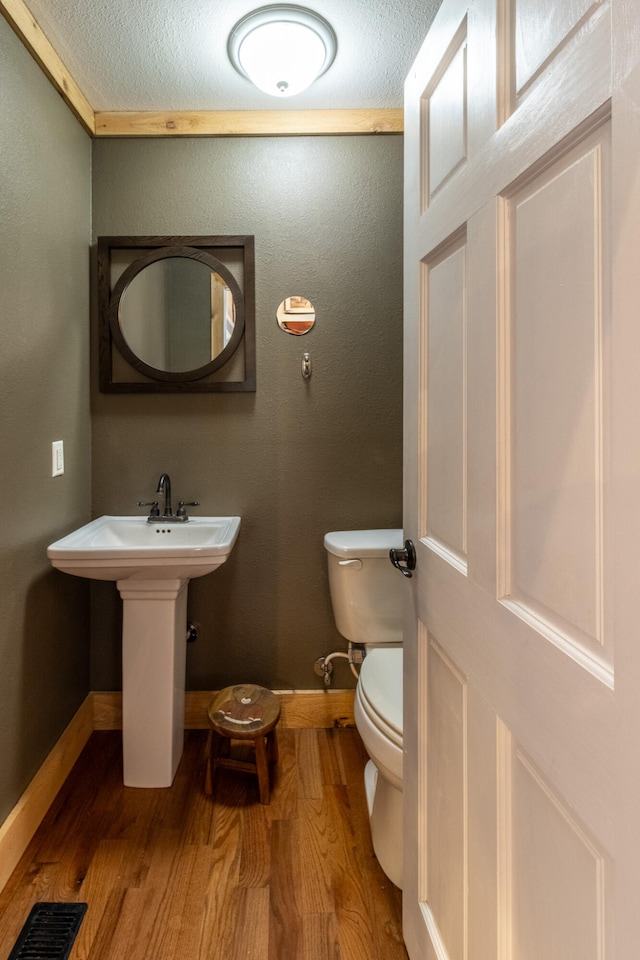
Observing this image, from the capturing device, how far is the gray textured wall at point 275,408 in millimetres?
2225

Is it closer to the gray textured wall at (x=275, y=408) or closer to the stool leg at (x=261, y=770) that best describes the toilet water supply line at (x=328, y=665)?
the gray textured wall at (x=275, y=408)

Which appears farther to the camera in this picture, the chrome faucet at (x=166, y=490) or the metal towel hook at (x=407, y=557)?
the chrome faucet at (x=166, y=490)

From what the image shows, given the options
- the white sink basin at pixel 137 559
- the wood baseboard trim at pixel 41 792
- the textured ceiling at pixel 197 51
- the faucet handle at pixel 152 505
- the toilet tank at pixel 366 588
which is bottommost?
the wood baseboard trim at pixel 41 792

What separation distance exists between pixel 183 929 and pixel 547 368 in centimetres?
151

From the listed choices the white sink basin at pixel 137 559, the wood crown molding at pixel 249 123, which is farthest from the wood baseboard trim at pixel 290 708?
the wood crown molding at pixel 249 123

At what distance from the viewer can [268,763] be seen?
2041mm

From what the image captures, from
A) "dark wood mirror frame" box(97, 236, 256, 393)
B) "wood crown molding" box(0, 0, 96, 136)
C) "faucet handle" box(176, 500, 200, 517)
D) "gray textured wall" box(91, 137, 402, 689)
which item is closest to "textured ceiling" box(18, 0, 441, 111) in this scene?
"wood crown molding" box(0, 0, 96, 136)

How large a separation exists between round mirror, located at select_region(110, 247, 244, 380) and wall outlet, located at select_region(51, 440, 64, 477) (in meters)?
0.45

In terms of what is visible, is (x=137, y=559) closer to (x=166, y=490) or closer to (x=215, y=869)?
(x=166, y=490)

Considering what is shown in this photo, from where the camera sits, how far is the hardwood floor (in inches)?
53.4

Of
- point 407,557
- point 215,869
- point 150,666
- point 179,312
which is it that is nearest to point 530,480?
point 407,557

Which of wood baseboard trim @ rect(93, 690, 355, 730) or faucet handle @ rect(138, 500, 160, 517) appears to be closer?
faucet handle @ rect(138, 500, 160, 517)

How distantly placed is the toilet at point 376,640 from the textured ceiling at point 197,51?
159cm

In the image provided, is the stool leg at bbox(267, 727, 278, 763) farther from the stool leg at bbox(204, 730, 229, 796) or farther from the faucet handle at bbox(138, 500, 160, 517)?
the faucet handle at bbox(138, 500, 160, 517)
